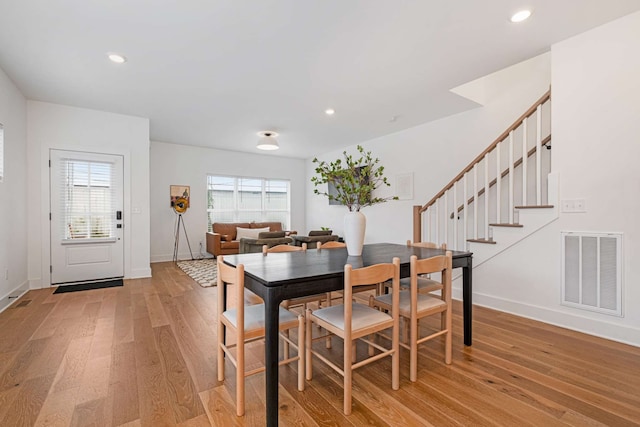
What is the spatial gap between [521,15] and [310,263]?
2616mm

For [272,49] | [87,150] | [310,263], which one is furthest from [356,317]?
[87,150]

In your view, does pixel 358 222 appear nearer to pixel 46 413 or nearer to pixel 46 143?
pixel 46 413

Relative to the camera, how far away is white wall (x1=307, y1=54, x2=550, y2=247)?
4.17m

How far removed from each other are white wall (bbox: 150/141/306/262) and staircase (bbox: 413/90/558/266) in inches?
200

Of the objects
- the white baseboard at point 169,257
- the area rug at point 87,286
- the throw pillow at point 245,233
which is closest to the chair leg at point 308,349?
the area rug at point 87,286

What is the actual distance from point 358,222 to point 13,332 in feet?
10.8

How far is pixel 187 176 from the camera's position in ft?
23.6

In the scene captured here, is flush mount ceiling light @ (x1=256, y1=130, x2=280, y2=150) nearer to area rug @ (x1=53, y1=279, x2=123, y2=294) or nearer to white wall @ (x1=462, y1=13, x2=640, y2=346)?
area rug @ (x1=53, y1=279, x2=123, y2=294)

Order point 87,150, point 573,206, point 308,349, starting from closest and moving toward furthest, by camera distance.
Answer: point 308,349 → point 573,206 → point 87,150

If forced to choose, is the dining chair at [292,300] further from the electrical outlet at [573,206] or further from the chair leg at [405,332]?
the electrical outlet at [573,206]

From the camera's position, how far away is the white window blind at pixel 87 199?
A: 4.48m

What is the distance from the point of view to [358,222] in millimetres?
2416

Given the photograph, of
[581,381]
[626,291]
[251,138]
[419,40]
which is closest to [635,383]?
[581,381]

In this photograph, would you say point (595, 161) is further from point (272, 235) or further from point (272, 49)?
point (272, 235)
